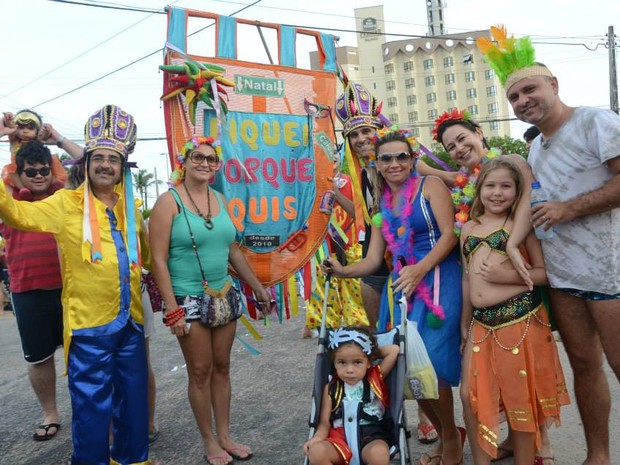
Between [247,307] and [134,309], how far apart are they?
883mm

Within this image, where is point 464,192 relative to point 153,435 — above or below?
above

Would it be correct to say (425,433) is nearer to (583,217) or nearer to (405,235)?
(405,235)

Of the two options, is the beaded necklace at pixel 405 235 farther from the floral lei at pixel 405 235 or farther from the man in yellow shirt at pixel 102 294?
the man in yellow shirt at pixel 102 294

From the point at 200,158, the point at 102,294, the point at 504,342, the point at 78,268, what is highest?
the point at 200,158

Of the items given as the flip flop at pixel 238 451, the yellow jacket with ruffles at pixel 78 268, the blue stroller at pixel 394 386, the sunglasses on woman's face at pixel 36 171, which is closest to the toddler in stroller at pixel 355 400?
the blue stroller at pixel 394 386

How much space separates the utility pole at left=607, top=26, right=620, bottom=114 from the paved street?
64.2ft

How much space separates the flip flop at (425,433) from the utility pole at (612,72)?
2109 centimetres

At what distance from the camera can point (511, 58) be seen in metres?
2.79

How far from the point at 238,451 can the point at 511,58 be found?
9.16 ft

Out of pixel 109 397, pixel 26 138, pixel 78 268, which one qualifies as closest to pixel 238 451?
pixel 109 397

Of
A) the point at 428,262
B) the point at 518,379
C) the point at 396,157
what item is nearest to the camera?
the point at 518,379

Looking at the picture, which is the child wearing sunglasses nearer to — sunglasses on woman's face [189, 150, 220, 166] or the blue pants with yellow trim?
sunglasses on woman's face [189, 150, 220, 166]

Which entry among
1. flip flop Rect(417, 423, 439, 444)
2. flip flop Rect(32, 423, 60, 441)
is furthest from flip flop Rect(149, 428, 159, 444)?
flip flop Rect(417, 423, 439, 444)

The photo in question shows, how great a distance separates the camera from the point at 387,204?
3156mm
